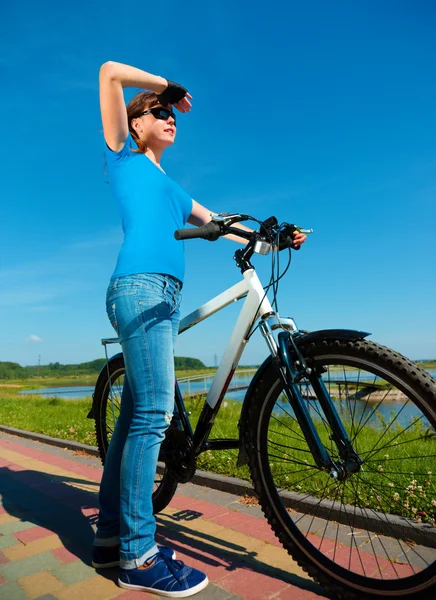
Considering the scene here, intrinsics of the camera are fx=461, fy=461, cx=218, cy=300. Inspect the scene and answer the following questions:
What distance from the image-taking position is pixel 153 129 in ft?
8.24

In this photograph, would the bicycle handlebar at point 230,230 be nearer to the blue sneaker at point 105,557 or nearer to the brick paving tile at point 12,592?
the blue sneaker at point 105,557

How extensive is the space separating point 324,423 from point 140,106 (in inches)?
74.9

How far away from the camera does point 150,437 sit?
2.23 metres

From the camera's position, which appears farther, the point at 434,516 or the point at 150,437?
the point at 434,516

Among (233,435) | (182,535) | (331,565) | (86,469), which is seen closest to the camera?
(331,565)

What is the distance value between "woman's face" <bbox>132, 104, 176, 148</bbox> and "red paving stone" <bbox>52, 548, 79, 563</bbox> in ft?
7.54

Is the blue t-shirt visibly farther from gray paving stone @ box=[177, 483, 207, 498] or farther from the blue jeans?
gray paving stone @ box=[177, 483, 207, 498]

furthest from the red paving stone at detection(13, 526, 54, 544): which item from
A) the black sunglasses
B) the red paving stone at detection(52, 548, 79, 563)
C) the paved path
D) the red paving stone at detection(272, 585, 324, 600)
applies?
the black sunglasses

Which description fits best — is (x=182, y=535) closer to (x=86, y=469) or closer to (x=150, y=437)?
(x=150, y=437)

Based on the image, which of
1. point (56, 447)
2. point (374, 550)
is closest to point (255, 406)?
point (374, 550)

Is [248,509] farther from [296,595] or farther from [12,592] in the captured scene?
[12,592]

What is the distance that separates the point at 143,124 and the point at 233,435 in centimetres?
375

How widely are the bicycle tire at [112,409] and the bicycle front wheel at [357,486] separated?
77 cm

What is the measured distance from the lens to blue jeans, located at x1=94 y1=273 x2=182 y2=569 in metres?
2.16
